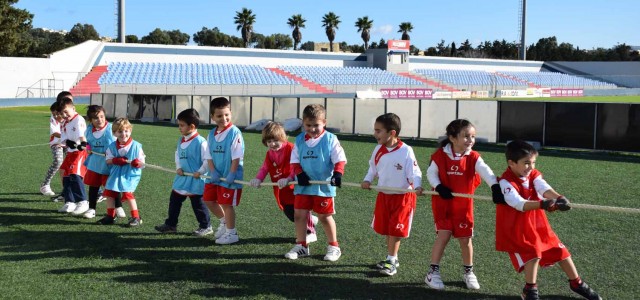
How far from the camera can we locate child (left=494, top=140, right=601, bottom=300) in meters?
4.77

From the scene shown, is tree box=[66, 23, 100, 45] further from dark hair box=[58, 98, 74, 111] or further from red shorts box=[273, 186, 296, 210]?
red shorts box=[273, 186, 296, 210]

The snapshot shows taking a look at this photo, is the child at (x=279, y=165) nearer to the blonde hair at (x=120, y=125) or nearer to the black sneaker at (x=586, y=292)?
the blonde hair at (x=120, y=125)

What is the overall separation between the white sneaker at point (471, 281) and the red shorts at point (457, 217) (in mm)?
318

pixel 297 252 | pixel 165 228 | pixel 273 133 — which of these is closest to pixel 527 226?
pixel 297 252

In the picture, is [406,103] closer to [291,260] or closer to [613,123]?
[613,123]

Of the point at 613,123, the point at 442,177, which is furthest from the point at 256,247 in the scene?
the point at 613,123

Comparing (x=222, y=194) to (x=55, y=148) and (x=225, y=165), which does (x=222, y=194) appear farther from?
(x=55, y=148)

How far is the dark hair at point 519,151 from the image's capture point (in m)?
4.78

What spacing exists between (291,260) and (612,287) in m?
2.77

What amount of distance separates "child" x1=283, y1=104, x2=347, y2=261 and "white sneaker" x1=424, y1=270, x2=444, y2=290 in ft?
3.63

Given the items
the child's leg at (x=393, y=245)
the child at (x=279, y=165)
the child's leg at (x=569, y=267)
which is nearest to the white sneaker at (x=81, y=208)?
the child at (x=279, y=165)

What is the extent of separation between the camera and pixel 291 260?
6172 mm

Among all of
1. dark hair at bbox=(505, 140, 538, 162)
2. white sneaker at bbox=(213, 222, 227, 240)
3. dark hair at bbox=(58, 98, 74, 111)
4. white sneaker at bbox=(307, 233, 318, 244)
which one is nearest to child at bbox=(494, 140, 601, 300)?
dark hair at bbox=(505, 140, 538, 162)

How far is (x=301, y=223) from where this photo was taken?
6273mm
